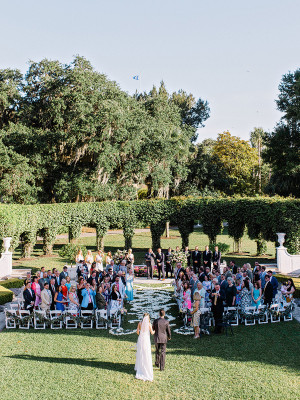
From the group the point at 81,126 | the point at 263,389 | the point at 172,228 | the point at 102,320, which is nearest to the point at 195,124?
the point at 172,228

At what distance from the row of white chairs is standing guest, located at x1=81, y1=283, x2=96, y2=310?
0.22m

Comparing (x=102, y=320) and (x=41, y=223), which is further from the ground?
(x=41, y=223)

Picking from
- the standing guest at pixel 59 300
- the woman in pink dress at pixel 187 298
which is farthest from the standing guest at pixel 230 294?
the standing guest at pixel 59 300

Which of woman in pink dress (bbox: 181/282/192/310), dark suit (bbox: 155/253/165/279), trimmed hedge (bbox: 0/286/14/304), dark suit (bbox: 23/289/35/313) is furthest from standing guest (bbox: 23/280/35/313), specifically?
dark suit (bbox: 155/253/165/279)

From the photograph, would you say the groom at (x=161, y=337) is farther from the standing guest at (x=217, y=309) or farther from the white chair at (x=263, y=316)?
the white chair at (x=263, y=316)

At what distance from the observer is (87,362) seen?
10.2 metres

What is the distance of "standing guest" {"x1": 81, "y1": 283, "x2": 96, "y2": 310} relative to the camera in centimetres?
1343

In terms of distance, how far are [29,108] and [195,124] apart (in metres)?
30.1

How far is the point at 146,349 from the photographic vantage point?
916cm

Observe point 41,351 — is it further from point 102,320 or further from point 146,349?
point 146,349

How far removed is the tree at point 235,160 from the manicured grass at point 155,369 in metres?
38.1

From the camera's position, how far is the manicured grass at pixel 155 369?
850 cm

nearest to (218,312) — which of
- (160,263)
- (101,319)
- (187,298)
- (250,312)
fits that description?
(187,298)

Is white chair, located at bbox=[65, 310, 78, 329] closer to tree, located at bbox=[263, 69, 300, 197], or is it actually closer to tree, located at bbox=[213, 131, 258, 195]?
tree, located at bbox=[263, 69, 300, 197]
